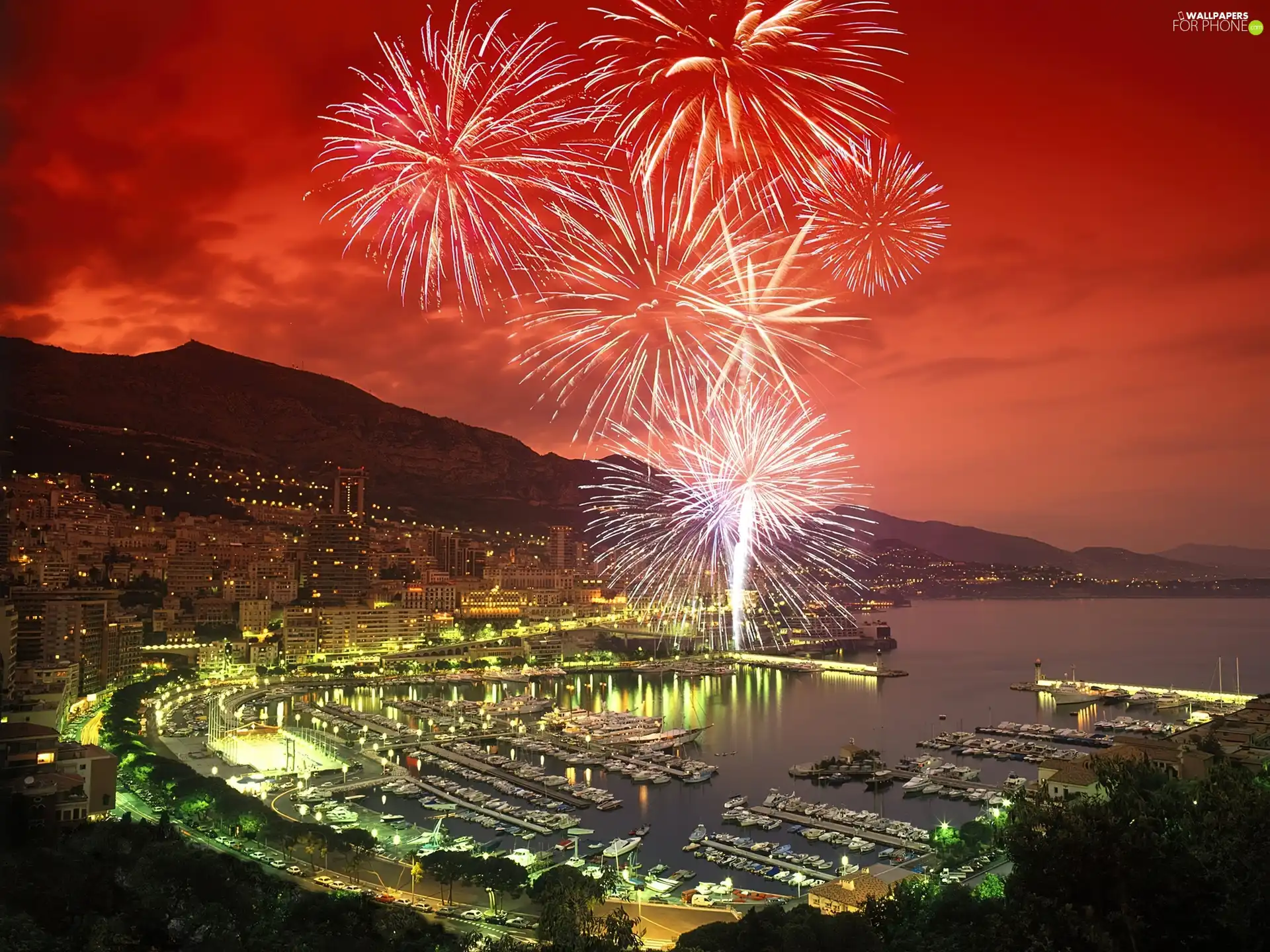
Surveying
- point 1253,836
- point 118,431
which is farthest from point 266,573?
point 1253,836

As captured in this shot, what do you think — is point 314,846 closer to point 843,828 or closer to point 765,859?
point 765,859

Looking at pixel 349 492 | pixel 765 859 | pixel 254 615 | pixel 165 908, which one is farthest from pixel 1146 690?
pixel 349 492

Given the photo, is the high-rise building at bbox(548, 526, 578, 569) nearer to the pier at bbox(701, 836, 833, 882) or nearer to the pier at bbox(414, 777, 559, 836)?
the pier at bbox(414, 777, 559, 836)

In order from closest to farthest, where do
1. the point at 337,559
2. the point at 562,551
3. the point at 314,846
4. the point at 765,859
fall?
the point at 314,846, the point at 765,859, the point at 337,559, the point at 562,551

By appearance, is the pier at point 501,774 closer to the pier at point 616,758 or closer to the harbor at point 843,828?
the pier at point 616,758

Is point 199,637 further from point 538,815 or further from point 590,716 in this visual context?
point 538,815

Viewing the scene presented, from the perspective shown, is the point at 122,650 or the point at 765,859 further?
the point at 122,650

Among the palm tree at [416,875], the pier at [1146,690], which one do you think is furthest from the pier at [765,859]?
the pier at [1146,690]
